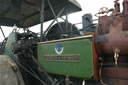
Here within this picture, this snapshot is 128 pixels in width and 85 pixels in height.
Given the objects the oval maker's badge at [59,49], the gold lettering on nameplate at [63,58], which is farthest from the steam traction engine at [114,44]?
the oval maker's badge at [59,49]

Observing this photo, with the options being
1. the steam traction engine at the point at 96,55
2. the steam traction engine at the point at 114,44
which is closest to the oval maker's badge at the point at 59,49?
the steam traction engine at the point at 96,55

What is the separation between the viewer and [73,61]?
7.39 ft

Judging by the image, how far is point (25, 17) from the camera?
575 centimetres

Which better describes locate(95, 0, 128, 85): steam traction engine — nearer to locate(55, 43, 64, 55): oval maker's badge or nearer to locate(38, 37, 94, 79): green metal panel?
locate(38, 37, 94, 79): green metal panel

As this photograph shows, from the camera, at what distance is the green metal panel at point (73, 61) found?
79.4 inches

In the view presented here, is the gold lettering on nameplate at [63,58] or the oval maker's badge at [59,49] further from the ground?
the oval maker's badge at [59,49]

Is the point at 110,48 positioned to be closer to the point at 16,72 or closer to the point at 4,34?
the point at 16,72

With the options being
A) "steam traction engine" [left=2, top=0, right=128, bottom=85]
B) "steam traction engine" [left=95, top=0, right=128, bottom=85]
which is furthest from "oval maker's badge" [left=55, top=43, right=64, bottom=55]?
"steam traction engine" [left=95, top=0, right=128, bottom=85]

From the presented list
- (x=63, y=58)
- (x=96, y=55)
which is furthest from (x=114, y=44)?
(x=63, y=58)

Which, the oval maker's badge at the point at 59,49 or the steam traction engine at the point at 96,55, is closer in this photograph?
the steam traction engine at the point at 96,55

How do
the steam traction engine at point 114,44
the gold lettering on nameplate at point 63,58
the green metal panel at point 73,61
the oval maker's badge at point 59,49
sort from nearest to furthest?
the steam traction engine at point 114,44 → the green metal panel at point 73,61 → the gold lettering on nameplate at point 63,58 → the oval maker's badge at point 59,49

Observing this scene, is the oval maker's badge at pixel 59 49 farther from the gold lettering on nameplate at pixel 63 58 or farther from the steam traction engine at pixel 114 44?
the steam traction engine at pixel 114 44

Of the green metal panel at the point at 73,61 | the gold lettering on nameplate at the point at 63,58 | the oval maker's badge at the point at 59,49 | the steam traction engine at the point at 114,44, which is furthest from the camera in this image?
the oval maker's badge at the point at 59,49

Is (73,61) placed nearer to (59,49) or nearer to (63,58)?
(63,58)
